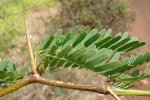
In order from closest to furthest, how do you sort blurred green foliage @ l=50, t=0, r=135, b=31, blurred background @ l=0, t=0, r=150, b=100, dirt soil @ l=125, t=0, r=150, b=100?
1. blurred background @ l=0, t=0, r=150, b=100
2. blurred green foliage @ l=50, t=0, r=135, b=31
3. dirt soil @ l=125, t=0, r=150, b=100

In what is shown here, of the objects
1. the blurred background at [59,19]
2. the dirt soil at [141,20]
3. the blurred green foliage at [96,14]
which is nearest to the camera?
the blurred background at [59,19]

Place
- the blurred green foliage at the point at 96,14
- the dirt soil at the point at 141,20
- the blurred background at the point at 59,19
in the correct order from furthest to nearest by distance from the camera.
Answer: the dirt soil at the point at 141,20, the blurred green foliage at the point at 96,14, the blurred background at the point at 59,19

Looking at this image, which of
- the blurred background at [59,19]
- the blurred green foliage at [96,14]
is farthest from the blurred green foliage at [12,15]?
the blurred green foliage at [96,14]

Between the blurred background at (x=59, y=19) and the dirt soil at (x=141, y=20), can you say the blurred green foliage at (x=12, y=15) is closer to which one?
the blurred background at (x=59, y=19)

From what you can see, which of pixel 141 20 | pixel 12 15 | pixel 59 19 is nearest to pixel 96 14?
pixel 59 19

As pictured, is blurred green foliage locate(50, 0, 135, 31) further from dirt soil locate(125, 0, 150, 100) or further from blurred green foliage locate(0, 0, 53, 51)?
blurred green foliage locate(0, 0, 53, 51)

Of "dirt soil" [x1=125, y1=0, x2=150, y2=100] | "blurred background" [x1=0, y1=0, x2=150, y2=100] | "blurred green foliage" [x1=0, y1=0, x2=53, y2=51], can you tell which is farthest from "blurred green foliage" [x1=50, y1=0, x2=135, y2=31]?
"blurred green foliage" [x1=0, y1=0, x2=53, y2=51]

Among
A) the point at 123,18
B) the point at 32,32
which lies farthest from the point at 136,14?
the point at 32,32

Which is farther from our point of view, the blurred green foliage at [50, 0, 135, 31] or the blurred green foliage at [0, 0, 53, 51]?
the blurred green foliage at [50, 0, 135, 31]
